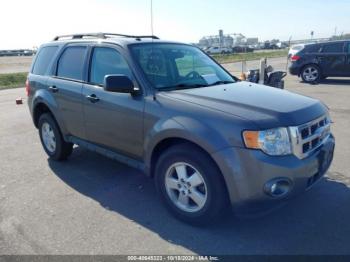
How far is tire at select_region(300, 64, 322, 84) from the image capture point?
45.9ft

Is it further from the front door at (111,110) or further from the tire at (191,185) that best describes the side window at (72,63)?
the tire at (191,185)

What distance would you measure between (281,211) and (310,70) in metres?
11.8

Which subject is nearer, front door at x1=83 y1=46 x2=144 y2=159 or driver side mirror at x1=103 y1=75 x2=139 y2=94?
driver side mirror at x1=103 y1=75 x2=139 y2=94

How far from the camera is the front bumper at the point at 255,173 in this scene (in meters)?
2.96

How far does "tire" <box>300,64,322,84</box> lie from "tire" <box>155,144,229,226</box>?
39.9 feet

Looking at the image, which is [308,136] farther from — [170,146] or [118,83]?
[118,83]

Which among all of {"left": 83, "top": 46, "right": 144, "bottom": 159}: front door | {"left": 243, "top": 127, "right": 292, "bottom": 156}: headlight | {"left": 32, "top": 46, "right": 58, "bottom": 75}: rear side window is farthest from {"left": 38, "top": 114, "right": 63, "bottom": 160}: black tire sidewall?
{"left": 243, "top": 127, "right": 292, "bottom": 156}: headlight

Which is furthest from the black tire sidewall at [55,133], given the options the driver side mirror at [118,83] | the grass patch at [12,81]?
the grass patch at [12,81]

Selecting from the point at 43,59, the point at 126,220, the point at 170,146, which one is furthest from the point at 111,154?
the point at 43,59

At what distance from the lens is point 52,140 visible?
18.1 ft

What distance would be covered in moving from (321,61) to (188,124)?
12.2m

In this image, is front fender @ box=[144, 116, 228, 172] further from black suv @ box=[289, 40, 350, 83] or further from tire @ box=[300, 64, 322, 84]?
tire @ box=[300, 64, 322, 84]

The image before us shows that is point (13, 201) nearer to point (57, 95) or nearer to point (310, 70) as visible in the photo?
point (57, 95)

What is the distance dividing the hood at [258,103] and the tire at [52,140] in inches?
93.3
